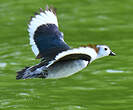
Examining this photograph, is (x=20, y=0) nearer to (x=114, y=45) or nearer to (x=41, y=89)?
(x=114, y=45)

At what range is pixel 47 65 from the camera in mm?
10055

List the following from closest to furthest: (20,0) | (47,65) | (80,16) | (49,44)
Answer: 1. (47,65)
2. (49,44)
3. (80,16)
4. (20,0)

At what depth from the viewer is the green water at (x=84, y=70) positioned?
13.4 metres

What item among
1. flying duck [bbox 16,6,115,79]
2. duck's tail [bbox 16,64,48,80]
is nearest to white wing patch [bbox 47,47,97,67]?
flying duck [bbox 16,6,115,79]

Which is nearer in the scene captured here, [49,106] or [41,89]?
[49,106]

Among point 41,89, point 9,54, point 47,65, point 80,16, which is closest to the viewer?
point 47,65

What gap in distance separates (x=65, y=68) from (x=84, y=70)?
5.23m

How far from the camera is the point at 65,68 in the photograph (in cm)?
1022

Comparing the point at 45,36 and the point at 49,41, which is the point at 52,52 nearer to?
the point at 49,41

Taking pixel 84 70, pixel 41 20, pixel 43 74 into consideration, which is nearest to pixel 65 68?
pixel 43 74

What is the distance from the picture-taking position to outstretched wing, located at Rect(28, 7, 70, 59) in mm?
10844

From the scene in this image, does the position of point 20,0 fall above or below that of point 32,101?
above

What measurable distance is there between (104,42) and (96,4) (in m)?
3.99

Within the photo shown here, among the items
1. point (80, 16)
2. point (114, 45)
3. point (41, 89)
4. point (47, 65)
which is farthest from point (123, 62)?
point (47, 65)
